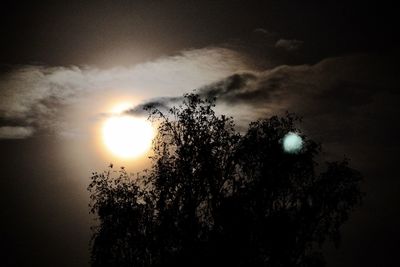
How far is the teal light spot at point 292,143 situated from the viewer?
3272 centimetres

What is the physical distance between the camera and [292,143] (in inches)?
1310

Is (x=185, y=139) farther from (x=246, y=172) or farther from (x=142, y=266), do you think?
(x=142, y=266)

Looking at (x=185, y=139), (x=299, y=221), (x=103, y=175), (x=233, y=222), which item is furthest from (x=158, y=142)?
(x=299, y=221)

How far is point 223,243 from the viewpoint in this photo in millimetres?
30797

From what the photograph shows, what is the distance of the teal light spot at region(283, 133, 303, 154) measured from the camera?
32.7 m

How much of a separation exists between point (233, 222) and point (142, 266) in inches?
305

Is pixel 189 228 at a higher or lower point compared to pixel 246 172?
lower

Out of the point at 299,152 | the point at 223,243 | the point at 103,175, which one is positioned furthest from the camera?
the point at 103,175

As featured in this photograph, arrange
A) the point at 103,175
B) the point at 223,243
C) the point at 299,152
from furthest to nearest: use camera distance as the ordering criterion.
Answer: the point at 103,175 → the point at 299,152 → the point at 223,243

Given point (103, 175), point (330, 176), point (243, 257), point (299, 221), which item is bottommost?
point (243, 257)

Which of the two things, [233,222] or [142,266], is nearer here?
[233,222]

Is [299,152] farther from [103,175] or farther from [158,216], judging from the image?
[103,175]

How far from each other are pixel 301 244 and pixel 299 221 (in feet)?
5.62

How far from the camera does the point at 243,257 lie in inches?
1220
